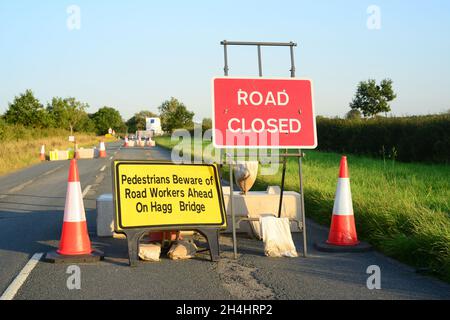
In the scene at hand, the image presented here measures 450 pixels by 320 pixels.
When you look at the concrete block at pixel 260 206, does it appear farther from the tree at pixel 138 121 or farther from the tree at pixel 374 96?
the tree at pixel 138 121

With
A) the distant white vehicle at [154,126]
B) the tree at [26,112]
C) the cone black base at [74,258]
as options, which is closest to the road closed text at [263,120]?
the cone black base at [74,258]

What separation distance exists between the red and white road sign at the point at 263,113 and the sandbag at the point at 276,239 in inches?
37.3

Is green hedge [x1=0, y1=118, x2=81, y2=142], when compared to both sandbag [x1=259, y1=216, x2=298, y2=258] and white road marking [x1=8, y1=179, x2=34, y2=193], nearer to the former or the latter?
white road marking [x1=8, y1=179, x2=34, y2=193]

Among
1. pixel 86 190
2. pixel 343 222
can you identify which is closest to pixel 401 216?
pixel 343 222

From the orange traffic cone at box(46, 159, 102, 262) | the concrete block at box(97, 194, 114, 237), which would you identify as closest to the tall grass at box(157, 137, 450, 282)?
the concrete block at box(97, 194, 114, 237)

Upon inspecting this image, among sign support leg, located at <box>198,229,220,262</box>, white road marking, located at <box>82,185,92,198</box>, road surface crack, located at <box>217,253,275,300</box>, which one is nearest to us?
road surface crack, located at <box>217,253,275,300</box>

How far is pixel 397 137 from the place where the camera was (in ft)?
78.3

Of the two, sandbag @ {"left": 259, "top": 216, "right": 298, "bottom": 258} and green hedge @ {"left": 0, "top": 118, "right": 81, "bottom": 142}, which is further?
green hedge @ {"left": 0, "top": 118, "right": 81, "bottom": 142}

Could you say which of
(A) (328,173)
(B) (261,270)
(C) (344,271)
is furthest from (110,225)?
(A) (328,173)

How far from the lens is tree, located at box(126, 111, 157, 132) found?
5906 inches

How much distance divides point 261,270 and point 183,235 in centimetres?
215

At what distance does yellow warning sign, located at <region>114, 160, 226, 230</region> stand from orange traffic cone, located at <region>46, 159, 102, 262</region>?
567 millimetres

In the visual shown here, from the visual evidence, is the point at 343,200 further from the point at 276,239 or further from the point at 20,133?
the point at 20,133
